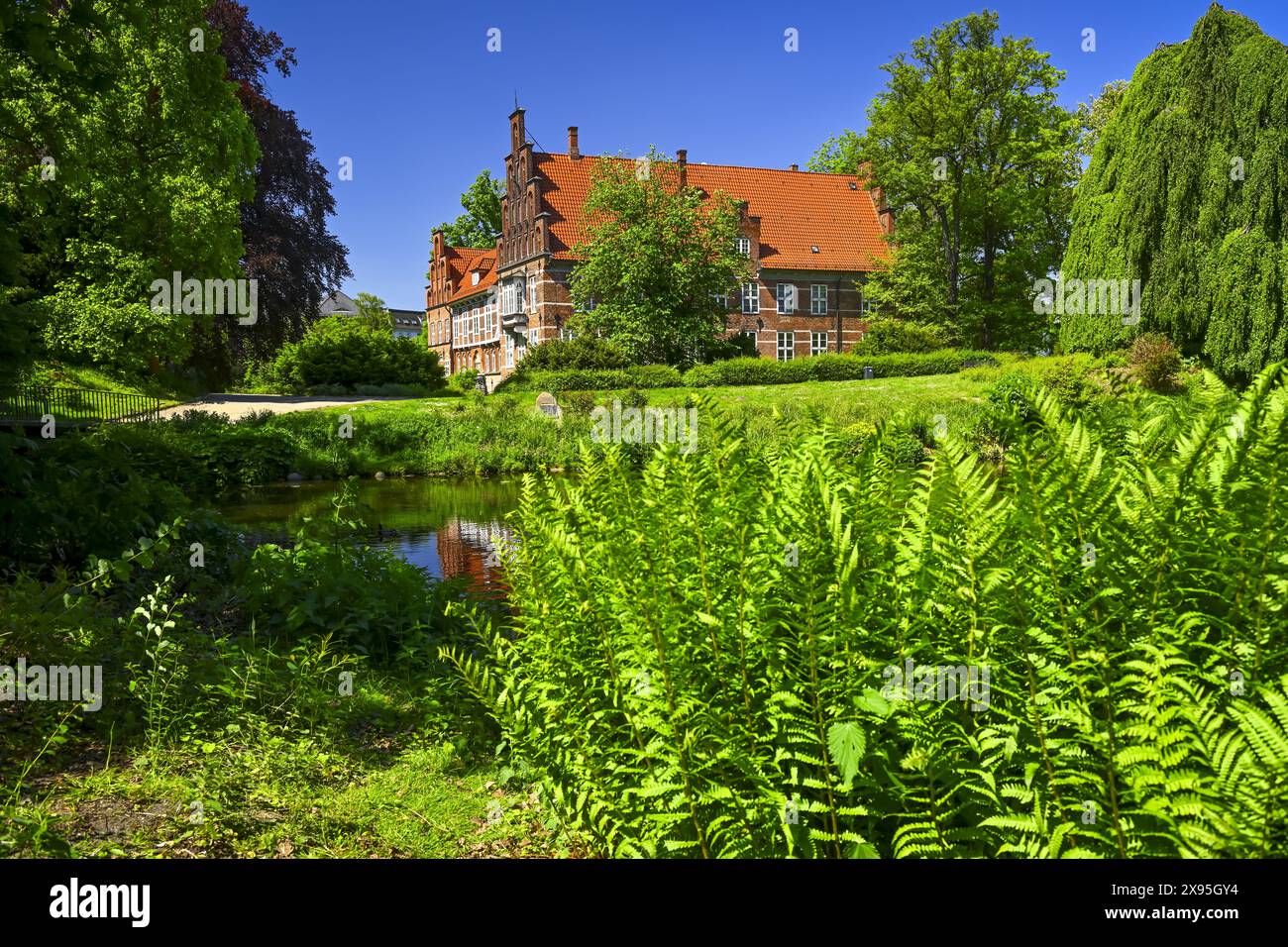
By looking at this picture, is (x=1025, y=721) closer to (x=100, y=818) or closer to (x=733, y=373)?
(x=100, y=818)

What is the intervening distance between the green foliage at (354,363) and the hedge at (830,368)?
1562 cm

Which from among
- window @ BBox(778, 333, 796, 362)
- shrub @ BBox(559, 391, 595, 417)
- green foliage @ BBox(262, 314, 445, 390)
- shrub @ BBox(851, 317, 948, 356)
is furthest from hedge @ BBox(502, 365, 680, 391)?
window @ BBox(778, 333, 796, 362)

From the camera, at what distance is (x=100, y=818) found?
11.9 feet

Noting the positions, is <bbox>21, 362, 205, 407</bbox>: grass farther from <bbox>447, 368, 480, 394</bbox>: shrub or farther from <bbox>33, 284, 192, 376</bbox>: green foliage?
<bbox>447, 368, 480, 394</bbox>: shrub

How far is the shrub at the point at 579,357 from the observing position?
125ft

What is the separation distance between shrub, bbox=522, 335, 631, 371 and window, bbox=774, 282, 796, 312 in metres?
17.8

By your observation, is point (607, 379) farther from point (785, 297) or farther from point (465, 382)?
point (785, 297)

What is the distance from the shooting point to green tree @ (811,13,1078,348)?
4253 centimetres

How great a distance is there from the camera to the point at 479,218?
71500mm

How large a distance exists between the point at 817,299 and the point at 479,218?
3120 centimetres

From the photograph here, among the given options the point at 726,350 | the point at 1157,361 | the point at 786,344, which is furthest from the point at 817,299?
the point at 1157,361
